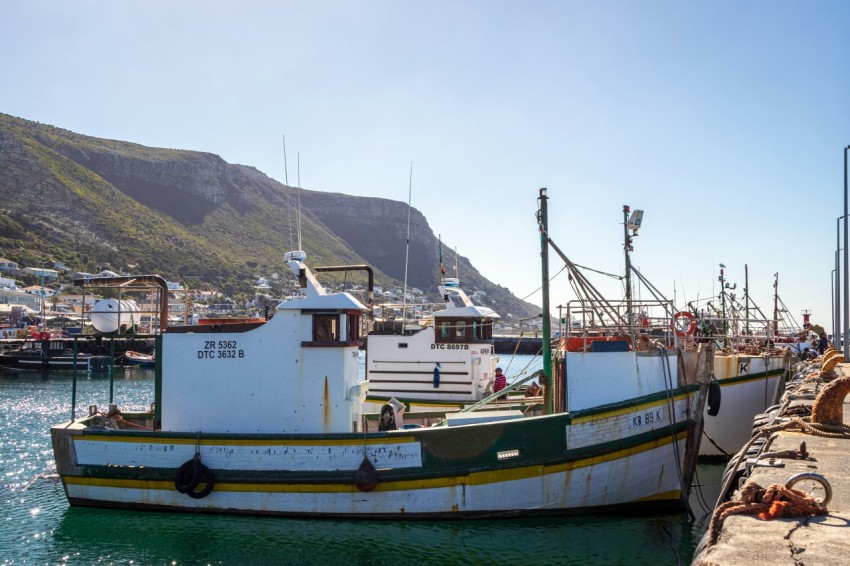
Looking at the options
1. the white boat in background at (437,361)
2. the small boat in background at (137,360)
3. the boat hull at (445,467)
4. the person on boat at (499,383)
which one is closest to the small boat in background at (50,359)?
the small boat in background at (137,360)

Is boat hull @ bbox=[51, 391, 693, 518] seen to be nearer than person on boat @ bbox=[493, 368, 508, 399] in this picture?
Yes

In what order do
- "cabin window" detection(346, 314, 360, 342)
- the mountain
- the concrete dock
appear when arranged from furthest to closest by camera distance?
1. the mountain
2. "cabin window" detection(346, 314, 360, 342)
3. the concrete dock

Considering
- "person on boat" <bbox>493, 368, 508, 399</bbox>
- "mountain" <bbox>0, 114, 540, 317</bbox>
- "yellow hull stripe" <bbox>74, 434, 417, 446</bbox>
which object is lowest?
"yellow hull stripe" <bbox>74, 434, 417, 446</bbox>

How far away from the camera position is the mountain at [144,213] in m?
90.5

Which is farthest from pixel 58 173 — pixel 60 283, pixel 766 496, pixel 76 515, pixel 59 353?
pixel 766 496

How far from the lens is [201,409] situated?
1212 centimetres

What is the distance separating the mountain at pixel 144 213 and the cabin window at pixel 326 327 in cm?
5644

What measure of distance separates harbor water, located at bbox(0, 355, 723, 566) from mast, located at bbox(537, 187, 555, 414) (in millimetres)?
2224

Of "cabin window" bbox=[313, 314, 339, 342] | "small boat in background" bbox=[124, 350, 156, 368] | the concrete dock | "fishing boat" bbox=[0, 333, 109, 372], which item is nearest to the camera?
the concrete dock

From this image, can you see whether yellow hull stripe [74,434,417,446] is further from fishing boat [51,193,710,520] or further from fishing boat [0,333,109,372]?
fishing boat [0,333,109,372]

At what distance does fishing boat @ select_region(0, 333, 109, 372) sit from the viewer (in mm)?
47469

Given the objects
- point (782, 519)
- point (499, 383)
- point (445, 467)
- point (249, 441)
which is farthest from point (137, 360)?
point (782, 519)

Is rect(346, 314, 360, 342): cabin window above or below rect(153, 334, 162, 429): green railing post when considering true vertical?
above

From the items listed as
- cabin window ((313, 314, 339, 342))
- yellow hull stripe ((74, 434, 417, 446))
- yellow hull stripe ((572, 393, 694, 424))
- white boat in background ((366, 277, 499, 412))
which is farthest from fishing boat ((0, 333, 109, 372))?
yellow hull stripe ((572, 393, 694, 424))
